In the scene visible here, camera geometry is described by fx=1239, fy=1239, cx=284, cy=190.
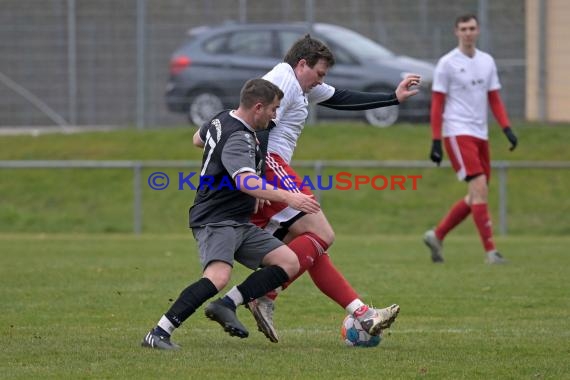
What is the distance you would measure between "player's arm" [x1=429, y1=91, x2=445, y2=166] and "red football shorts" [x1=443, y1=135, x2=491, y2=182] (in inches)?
7.4

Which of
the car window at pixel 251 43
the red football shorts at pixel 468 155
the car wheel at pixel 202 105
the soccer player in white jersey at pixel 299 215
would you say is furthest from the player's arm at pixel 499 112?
the car wheel at pixel 202 105

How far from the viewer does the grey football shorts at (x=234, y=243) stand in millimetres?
6672

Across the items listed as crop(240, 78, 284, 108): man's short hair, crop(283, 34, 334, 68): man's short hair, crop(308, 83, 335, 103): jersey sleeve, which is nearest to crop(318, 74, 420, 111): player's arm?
crop(308, 83, 335, 103): jersey sleeve

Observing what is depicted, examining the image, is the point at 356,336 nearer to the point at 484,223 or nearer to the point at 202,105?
the point at 484,223

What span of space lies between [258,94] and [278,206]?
0.83m

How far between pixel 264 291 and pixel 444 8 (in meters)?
13.0

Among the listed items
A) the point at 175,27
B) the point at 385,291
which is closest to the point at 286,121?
the point at 385,291

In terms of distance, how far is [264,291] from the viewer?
22.2 ft

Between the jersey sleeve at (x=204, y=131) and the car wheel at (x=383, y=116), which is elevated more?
the jersey sleeve at (x=204, y=131)

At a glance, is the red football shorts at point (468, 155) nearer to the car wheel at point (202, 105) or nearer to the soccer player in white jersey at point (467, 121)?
the soccer player in white jersey at point (467, 121)

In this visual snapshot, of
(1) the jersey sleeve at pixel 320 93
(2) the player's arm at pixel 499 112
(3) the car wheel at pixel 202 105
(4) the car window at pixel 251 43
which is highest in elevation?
(1) the jersey sleeve at pixel 320 93

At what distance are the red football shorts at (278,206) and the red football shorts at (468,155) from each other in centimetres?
459

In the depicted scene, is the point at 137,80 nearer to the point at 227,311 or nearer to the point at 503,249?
the point at 503,249

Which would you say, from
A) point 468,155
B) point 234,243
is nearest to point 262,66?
point 468,155
